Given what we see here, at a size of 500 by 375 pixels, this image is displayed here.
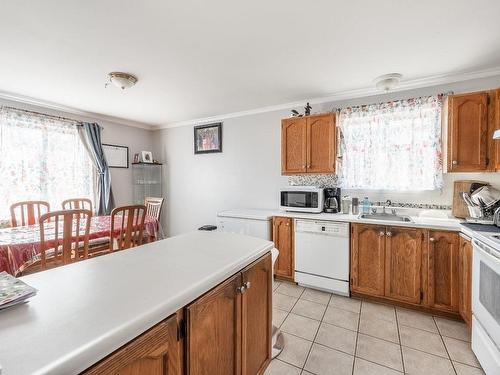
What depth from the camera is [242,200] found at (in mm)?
3834

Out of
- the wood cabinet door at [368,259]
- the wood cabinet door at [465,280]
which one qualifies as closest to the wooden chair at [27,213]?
the wood cabinet door at [368,259]

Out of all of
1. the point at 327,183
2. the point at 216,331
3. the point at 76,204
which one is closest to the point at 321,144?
the point at 327,183

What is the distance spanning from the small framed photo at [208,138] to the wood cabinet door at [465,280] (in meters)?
3.27

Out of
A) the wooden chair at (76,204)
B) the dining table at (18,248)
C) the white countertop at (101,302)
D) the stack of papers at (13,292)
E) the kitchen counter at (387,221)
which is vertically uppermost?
the wooden chair at (76,204)

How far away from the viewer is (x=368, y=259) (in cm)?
247

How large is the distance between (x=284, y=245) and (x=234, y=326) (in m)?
1.92

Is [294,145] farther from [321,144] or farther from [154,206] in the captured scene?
[154,206]

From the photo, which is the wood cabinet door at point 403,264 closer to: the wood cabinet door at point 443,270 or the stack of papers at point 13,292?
the wood cabinet door at point 443,270

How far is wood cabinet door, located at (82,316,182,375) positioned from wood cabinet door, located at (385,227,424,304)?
2.27 meters

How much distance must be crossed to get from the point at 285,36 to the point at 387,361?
249cm

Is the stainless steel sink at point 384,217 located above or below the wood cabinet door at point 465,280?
above

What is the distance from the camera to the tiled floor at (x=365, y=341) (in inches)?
64.6

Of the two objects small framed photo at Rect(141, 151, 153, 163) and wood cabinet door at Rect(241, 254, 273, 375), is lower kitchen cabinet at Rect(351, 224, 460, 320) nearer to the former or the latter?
wood cabinet door at Rect(241, 254, 273, 375)

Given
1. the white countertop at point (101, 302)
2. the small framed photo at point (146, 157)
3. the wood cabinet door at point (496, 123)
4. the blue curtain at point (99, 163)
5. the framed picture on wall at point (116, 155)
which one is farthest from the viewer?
the small framed photo at point (146, 157)
